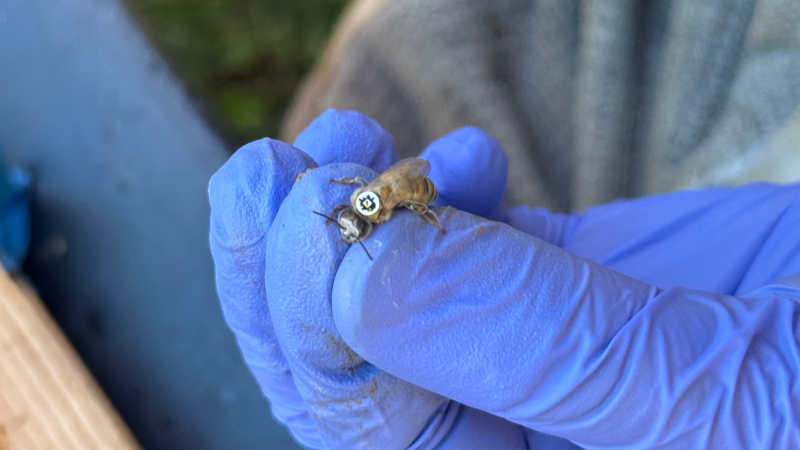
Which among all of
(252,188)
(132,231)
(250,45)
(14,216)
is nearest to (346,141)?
(252,188)

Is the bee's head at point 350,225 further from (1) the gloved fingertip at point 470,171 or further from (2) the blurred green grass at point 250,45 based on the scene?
(2) the blurred green grass at point 250,45

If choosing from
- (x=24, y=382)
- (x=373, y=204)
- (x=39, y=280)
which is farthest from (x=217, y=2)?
(x=373, y=204)

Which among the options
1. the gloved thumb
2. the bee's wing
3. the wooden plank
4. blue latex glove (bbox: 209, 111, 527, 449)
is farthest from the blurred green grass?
the gloved thumb

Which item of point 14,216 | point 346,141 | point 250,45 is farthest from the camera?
point 250,45

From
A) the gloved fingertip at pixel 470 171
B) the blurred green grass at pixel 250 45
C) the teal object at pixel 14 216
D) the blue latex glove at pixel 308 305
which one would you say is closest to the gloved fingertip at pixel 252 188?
the blue latex glove at pixel 308 305

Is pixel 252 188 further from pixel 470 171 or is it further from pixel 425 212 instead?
pixel 470 171

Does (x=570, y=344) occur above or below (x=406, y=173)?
below
